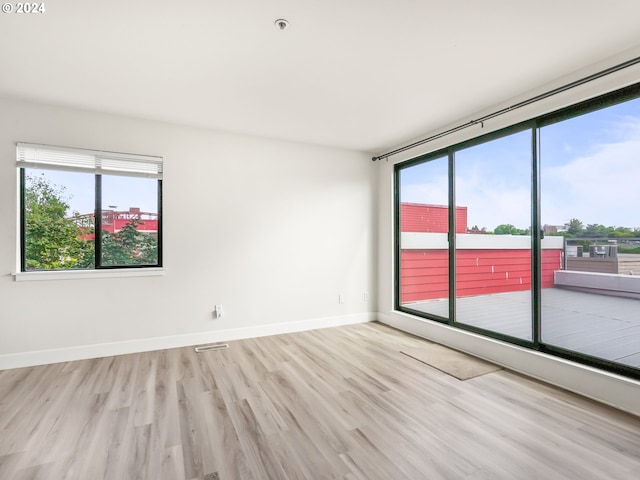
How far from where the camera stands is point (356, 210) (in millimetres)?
4742

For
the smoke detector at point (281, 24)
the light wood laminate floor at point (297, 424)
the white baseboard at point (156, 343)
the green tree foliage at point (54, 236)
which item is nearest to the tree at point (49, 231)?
the green tree foliage at point (54, 236)

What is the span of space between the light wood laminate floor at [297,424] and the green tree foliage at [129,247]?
3.52 feet

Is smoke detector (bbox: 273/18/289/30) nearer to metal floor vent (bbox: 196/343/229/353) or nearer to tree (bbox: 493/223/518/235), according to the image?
tree (bbox: 493/223/518/235)

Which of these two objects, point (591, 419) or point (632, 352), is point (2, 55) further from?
point (632, 352)

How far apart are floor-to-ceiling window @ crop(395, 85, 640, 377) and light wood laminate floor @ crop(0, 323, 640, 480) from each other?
0.62 m

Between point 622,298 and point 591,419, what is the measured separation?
0.98 metres

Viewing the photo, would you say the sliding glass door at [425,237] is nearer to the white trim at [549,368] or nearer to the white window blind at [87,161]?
the white trim at [549,368]

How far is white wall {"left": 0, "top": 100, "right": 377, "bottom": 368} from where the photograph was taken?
307 centimetres

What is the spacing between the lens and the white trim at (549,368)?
7.22 ft

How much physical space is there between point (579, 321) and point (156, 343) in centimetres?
418

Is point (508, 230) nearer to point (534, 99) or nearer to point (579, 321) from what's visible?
point (579, 321)

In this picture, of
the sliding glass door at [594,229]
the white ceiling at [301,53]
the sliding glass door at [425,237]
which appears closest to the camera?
the white ceiling at [301,53]

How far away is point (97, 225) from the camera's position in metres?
3.37

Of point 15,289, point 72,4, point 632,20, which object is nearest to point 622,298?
point 632,20
